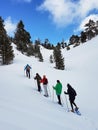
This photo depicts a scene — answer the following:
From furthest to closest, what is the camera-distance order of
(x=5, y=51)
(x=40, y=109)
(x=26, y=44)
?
1. (x=26, y=44)
2. (x=5, y=51)
3. (x=40, y=109)

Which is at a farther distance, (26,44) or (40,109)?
(26,44)

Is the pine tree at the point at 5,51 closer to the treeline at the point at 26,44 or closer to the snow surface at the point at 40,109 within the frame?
the treeline at the point at 26,44

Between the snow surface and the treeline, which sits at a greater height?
the treeline

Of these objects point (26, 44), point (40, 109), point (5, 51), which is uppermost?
point (26, 44)

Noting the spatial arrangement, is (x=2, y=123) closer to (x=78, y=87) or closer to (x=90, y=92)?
(x=90, y=92)

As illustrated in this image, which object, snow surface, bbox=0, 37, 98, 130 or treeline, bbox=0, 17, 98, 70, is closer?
snow surface, bbox=0, 37, 98, 130

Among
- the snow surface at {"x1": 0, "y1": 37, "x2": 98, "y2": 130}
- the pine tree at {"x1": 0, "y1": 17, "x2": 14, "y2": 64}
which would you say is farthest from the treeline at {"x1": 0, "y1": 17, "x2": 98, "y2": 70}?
the snow surface at {"x1": 0, "y1": 37, "x2": 98, "y2": 130}

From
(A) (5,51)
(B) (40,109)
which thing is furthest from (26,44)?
(B) (40,109)

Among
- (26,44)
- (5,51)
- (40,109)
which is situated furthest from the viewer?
(26,44)

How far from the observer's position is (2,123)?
7.83m

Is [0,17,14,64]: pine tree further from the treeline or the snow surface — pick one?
the snow surface

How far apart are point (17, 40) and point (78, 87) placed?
163ft

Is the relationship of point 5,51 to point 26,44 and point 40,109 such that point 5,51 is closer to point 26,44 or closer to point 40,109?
point 40,109

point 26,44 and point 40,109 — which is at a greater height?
point 26,44
